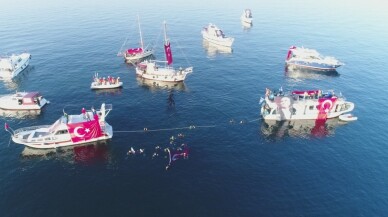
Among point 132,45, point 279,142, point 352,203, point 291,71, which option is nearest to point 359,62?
point 291,71

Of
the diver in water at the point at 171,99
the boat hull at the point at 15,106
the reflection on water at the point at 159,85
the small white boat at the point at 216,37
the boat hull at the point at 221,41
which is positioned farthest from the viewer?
the small white boat at the point at 216,37

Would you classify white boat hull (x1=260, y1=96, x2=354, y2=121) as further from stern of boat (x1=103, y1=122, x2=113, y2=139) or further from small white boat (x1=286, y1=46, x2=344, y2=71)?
stern of boat (x1=103, y1=122, x2=113, y2=139)

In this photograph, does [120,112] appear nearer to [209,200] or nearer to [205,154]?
[205,154]

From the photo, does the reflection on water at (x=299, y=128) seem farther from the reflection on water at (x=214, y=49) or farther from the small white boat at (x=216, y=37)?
the small white boat at (x=216, y=37)

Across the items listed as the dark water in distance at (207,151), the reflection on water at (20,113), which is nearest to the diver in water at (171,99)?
the dark water in distance at (207,151)

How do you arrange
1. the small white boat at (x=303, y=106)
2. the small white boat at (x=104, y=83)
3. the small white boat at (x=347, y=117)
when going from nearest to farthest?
the small white boat at (x=303, y=106)
the small white boat at (x=347, y=117)
the small white boat at (x=104, y=83)

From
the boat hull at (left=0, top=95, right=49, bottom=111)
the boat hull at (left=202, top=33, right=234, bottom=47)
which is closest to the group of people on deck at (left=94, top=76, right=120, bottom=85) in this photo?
the boat hull at (left=0, top=95, right=49, bottom=111)
